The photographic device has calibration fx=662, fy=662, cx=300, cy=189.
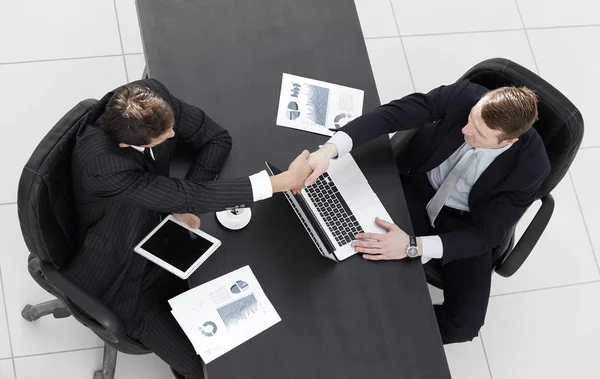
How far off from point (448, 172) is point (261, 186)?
31.1 inches

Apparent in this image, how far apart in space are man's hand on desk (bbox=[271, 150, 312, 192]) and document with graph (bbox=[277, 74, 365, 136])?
23 centimetres

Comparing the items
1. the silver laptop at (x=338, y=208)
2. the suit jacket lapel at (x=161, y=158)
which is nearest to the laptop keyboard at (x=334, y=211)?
the silver laptop at (x=338, y=208)

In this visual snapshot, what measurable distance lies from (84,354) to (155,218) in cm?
91

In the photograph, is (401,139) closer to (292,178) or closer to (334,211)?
(334,211)

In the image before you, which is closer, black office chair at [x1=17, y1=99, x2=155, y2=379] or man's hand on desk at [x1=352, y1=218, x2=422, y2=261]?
black office chair at [x1=17, y1=99, x2=155, y2=379]

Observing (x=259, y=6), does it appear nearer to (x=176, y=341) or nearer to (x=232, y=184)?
(x=232, y=184)

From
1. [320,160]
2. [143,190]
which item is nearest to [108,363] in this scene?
[143,190]

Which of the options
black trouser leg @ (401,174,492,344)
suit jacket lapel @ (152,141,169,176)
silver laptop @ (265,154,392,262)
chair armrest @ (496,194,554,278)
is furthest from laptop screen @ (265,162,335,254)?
chair armrest @ (496,194,554,278)

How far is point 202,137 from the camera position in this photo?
2076 millimetres

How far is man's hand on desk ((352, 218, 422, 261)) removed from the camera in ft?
6.72

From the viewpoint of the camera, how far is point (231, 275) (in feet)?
6.48

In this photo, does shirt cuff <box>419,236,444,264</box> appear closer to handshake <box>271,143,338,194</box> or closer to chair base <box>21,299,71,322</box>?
handshake <box>271,143,338,194</box>

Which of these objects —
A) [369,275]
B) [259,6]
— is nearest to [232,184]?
[369,275]

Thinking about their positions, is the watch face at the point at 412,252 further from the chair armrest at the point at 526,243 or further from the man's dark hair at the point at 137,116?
the man's dark hair at the point at 137,116
